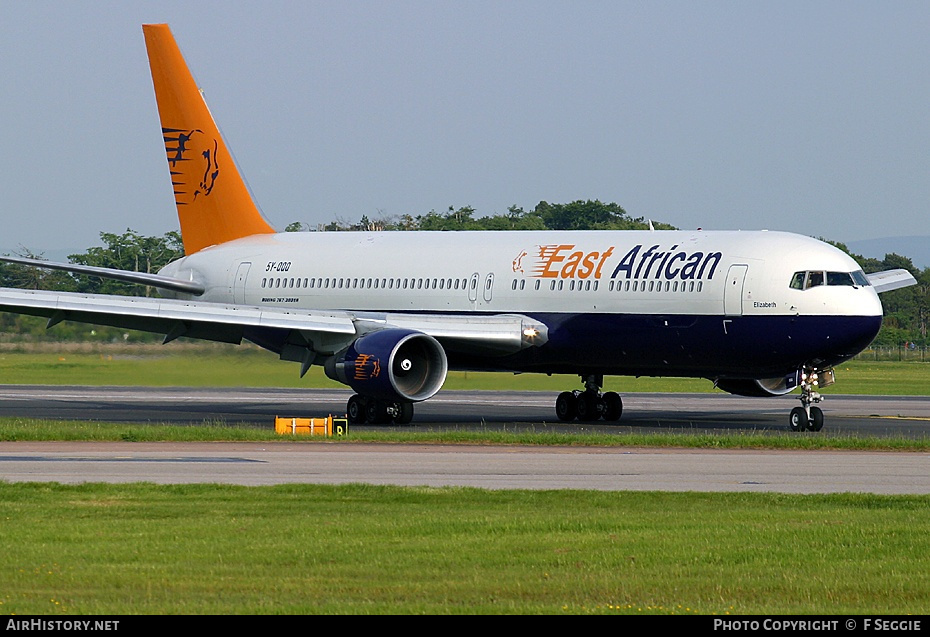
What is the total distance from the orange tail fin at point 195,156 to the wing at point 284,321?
6.99 metres

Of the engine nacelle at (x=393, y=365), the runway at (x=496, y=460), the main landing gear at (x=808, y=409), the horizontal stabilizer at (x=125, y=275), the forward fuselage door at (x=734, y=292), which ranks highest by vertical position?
the horizontal stabilizer at (x=125, y=275)

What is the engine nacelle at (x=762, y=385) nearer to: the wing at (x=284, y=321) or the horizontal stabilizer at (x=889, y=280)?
the horizontal stabilizer at (x=889, y=280)

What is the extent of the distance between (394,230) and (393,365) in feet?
67.6

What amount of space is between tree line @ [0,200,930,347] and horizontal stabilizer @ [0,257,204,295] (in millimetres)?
2391

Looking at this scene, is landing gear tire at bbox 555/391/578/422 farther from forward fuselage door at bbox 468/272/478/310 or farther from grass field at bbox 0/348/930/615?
grass field at bbox 0/348/930/615

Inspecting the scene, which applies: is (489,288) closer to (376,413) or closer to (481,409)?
(376,413)

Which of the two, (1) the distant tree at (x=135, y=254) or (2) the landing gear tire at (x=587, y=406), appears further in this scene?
(1) the distant tree at (x=135, y=254)

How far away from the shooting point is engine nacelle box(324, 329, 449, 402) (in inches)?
1204

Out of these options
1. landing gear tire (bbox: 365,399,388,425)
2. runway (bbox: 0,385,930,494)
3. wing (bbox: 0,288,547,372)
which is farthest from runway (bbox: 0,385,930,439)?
wing (bbox: 0,288,547,372)

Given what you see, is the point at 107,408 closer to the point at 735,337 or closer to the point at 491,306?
the point at 491,306

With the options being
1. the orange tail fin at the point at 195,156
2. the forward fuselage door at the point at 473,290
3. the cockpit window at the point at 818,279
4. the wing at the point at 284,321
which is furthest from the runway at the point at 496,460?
the orange tail fin at the point at 195,156

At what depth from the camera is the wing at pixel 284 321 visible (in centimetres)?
3114

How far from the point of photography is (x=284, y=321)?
31703mm

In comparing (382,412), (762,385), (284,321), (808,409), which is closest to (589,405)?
Answer: (762,385)
